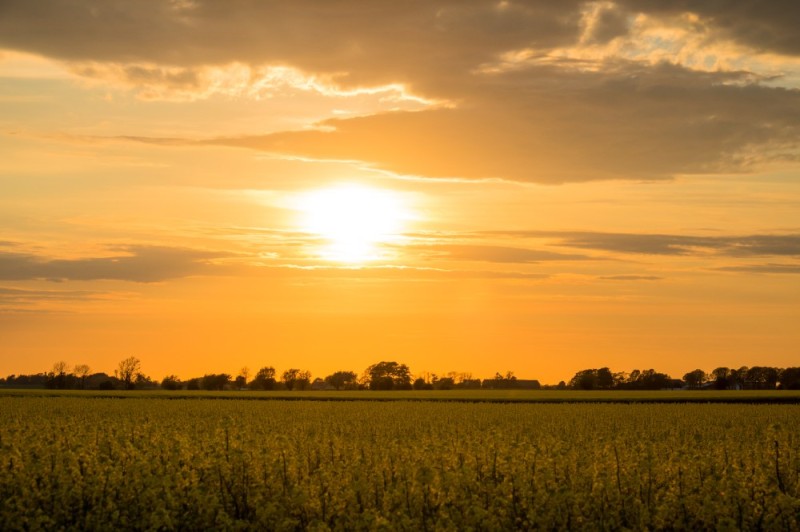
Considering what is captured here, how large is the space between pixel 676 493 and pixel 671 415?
37923 mm

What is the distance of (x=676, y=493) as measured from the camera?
2162 cm

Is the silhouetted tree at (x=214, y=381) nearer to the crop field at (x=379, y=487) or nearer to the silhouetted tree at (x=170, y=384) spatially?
the silhouetted tree at (x=170, y=384)

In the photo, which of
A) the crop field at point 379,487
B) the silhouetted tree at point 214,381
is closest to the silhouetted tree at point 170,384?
the silhouetted tree at point 214,381

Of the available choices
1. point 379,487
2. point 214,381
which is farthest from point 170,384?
point 379,487

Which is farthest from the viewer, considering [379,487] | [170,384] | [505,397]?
[170,384]

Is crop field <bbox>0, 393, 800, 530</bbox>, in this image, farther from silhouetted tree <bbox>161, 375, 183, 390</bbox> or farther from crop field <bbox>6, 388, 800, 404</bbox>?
silhouetted tree <bbox>161, 375, 183, 390</bbox>

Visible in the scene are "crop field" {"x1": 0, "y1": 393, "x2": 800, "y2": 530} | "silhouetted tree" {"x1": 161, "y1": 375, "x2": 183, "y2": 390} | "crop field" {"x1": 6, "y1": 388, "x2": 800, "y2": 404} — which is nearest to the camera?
"crop field" {"x1": 0, "y1": 393, "x2": 800, "y2": 530}

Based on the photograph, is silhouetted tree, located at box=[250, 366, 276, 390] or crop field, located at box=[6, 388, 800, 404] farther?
silhouetted tree, located at box=[250, 366, 276, 390]

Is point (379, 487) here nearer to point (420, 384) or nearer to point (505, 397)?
point (505, 397)

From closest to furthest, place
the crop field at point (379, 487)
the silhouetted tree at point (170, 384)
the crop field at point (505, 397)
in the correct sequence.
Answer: the crop field at point (379, 487)
the crop field at point (505, 397)
the silhouetted tree at point (170, 384)

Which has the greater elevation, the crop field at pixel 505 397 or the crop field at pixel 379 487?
the crop field at pixel 505 397

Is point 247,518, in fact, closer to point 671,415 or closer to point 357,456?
point 357,456

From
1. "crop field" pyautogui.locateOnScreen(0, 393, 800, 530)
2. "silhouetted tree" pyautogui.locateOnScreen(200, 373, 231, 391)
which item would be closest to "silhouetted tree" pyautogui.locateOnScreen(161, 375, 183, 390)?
"silhouetted tree" pyautogui.locateOnScreen(200, 373, 231, 391)

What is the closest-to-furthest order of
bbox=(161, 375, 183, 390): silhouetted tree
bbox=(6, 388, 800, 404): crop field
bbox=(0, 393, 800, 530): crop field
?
bbox=(0, 393, 800, 530): crop field → bbox=(6, 388, 800, 404): crop field → bbox=(161, 375, 183, 390): silhouetted tree
